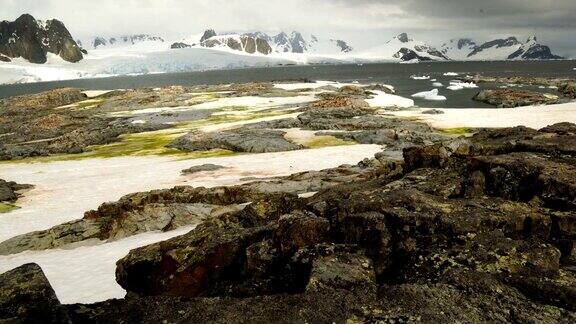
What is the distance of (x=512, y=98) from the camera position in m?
105

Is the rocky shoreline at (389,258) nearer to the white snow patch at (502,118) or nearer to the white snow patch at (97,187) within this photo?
the white snow patch at (97,187)

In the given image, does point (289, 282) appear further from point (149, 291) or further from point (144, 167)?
point (144, 167)

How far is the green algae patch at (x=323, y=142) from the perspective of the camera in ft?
180

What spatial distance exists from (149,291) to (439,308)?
25.4 feet

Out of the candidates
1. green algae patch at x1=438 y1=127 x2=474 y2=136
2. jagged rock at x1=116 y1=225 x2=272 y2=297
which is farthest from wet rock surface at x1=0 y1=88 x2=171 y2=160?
jagged rock at x1=116 y1=225 x2=272 y2=297

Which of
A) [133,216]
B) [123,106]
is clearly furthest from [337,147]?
[123,106]

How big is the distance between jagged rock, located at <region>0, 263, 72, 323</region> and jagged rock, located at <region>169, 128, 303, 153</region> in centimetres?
4357

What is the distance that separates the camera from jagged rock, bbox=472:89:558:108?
95.8 metres

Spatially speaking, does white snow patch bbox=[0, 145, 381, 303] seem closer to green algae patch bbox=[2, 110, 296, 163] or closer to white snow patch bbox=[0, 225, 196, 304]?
white snow patch bbox=[0, 225, 196, 304]

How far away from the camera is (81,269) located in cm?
2223

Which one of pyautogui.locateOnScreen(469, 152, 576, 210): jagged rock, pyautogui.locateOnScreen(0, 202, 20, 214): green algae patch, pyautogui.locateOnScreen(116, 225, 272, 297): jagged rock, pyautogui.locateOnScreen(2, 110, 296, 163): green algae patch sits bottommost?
pyautogui.locateOnScreen(2, 110, 296, 163): green algae patch

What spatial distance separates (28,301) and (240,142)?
48206 mm

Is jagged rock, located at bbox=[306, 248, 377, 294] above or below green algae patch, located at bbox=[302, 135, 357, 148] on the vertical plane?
above

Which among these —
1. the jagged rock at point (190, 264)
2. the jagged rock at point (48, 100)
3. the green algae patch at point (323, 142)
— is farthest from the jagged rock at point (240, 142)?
the jagged rock at point (48, 100)
